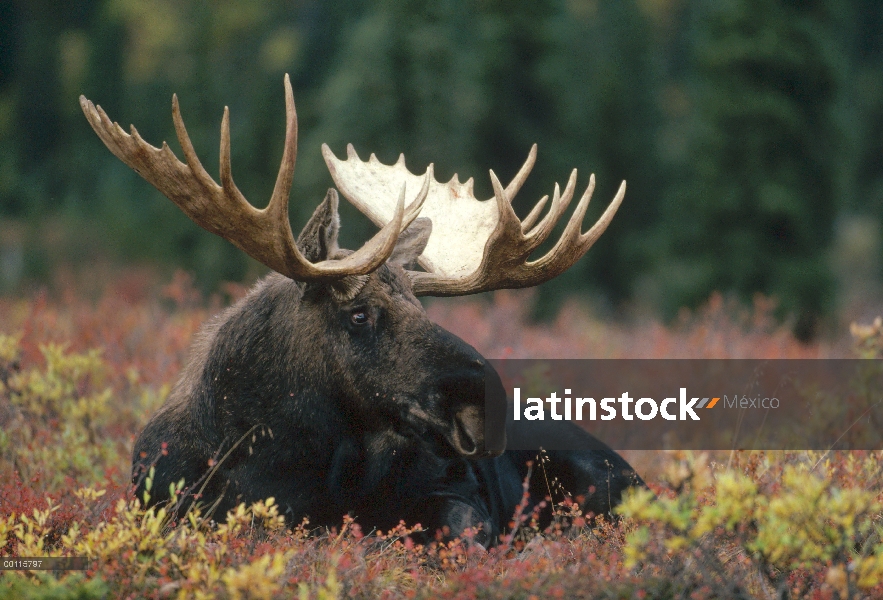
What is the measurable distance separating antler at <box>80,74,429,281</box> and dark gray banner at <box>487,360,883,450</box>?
1680 millimetres

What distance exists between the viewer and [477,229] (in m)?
5.44

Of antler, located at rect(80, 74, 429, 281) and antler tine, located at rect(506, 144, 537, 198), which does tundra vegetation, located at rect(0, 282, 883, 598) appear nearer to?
antler, located at rect(80, 74, 429, 281)

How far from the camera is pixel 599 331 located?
11242mm

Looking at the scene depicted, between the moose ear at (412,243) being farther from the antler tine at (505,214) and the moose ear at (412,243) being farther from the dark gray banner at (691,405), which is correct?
the dark gray banner at (691,405)

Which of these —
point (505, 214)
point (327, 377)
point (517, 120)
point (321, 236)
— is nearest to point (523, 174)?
point (505, 214)

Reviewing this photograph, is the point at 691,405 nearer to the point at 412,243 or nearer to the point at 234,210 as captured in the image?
the point at 412,243

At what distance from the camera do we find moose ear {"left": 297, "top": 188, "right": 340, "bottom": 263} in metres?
4.14

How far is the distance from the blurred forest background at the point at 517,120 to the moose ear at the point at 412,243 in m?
11.0

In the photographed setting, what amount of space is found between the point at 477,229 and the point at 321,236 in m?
1.45

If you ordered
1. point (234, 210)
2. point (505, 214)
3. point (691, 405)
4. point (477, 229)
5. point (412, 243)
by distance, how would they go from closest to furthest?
point (234, 210) < point (505, 214) < point (412, 243) < point (477, 229) < point (691, 405)

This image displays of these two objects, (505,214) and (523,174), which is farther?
(523,174)

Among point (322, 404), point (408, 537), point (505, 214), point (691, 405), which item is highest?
point (505, 214)

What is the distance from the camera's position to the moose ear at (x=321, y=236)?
414 centimetres

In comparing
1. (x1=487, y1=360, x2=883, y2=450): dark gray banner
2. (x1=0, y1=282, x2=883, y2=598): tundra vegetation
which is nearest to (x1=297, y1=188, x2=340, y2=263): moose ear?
(x1=0, y1=282, x2=883, y2=598): tundra vegetation
